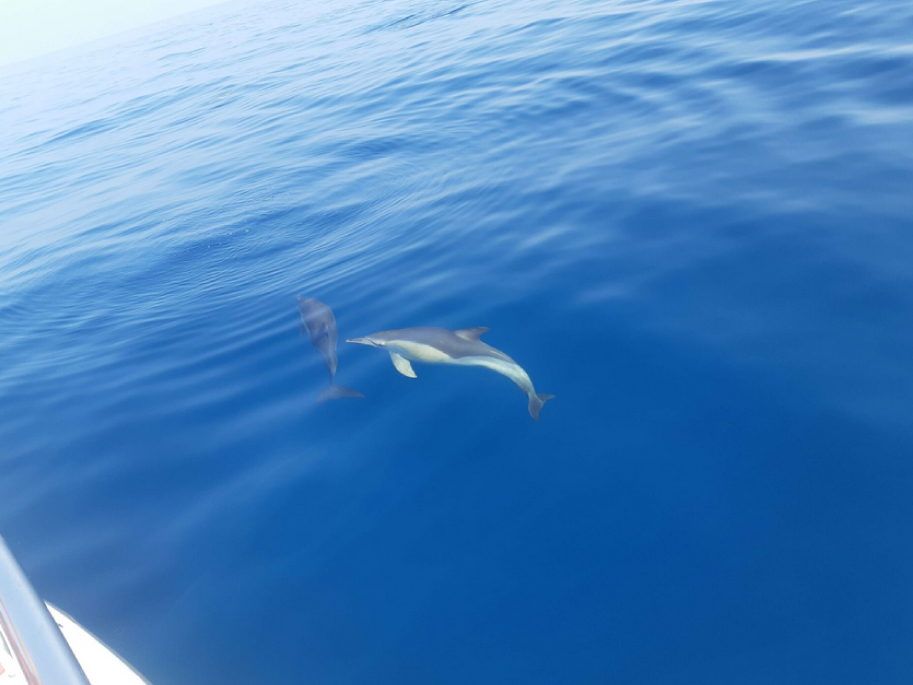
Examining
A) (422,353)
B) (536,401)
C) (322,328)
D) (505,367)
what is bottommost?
(536,401)

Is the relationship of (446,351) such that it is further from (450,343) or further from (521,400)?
(521,400)

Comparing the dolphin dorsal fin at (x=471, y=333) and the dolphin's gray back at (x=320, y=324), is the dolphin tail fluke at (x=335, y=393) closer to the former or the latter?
the dolphin's gray back at (x=320, y=324)

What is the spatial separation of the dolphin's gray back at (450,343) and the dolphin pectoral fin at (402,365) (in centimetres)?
18

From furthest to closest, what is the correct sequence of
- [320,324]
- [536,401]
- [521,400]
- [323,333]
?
1. [320,324]
2. [323,333]
3. [521,400]
4. [536,401]

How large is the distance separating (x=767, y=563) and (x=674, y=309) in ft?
9.75

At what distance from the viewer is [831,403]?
518 centimetres

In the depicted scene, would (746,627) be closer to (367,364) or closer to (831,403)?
(831,403)

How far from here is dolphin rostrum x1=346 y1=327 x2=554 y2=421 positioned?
20.0 feet

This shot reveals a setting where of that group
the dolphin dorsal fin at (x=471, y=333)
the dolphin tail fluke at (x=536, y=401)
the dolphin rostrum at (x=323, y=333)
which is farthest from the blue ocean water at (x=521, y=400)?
the dolphin dorsal fin at (x=471, y=333)

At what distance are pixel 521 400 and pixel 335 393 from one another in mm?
1920

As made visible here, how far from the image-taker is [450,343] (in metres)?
6.32

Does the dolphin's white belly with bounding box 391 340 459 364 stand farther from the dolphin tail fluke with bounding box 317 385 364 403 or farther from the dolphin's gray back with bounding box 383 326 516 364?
Answer: the dolphin tail fluke with bounding box 317 385 364 403

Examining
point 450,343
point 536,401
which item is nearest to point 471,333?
point 450,343

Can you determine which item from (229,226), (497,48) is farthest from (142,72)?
(229,226)
